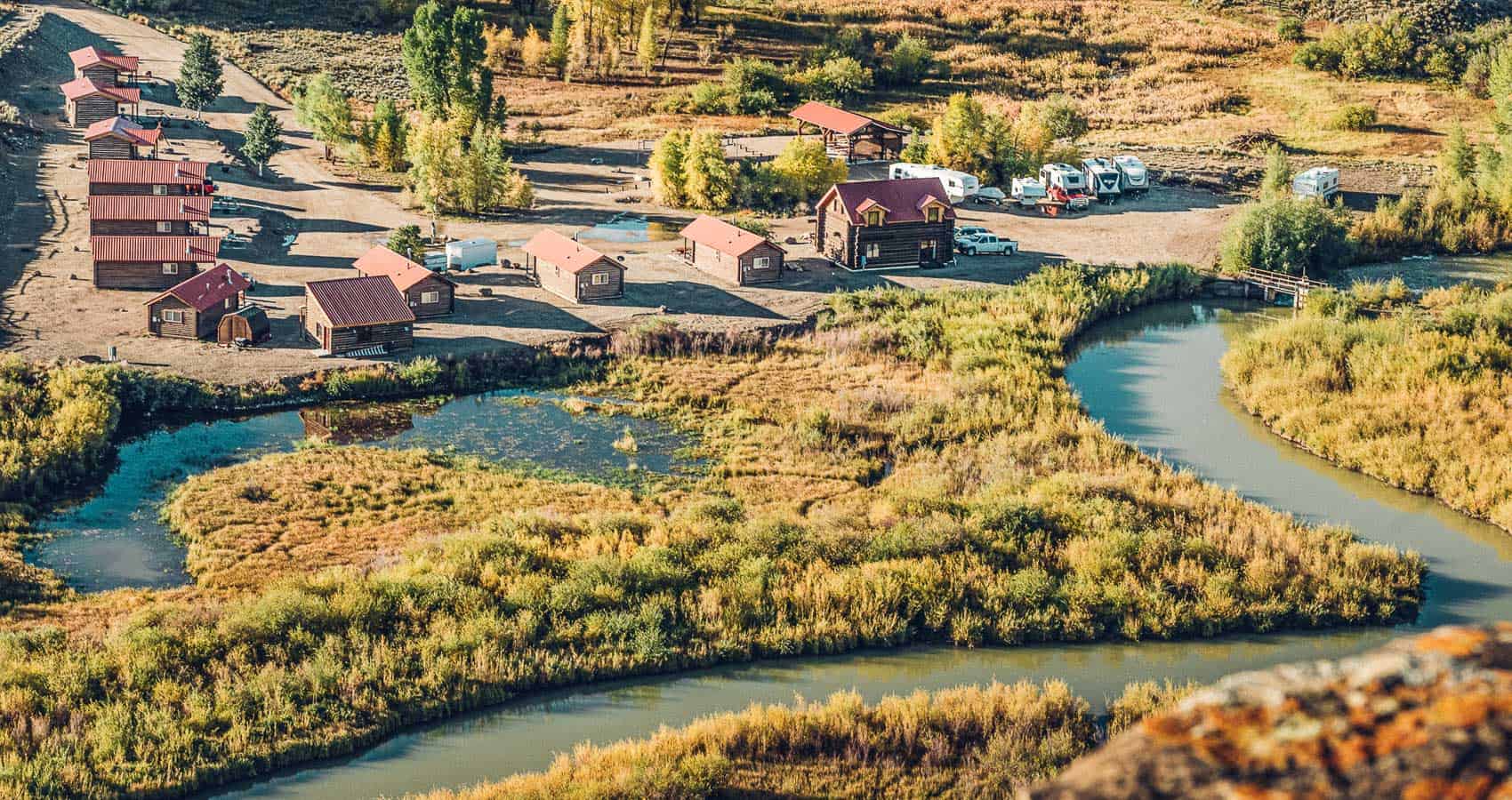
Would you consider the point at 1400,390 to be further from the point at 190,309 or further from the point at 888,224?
the point at 190,309

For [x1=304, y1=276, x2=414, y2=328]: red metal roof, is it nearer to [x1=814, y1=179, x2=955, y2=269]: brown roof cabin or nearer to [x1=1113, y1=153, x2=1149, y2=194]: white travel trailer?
[x1=814, y1=179, x2=955, y2=269]: brown roof cabin

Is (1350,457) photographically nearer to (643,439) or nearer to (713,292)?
(643,439)

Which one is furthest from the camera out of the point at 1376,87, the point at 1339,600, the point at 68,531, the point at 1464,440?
the point at 1376,87

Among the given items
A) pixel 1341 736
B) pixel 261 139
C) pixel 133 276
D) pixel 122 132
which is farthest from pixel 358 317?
pixel 1341 736

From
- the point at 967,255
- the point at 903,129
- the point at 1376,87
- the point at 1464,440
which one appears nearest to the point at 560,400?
the point at 967,255

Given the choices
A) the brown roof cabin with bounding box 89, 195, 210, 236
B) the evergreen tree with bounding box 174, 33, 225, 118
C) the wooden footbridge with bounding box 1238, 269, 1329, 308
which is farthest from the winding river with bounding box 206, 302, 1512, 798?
the evergreen tree with bounding box 174, 33, 225, 118

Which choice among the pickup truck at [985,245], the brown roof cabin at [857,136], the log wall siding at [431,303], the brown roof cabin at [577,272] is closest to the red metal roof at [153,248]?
the log wall siding at [431,303]

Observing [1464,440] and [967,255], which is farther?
[967,255]

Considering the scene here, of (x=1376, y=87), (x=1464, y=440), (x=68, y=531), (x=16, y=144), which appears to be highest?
(x=1376, y=87)
